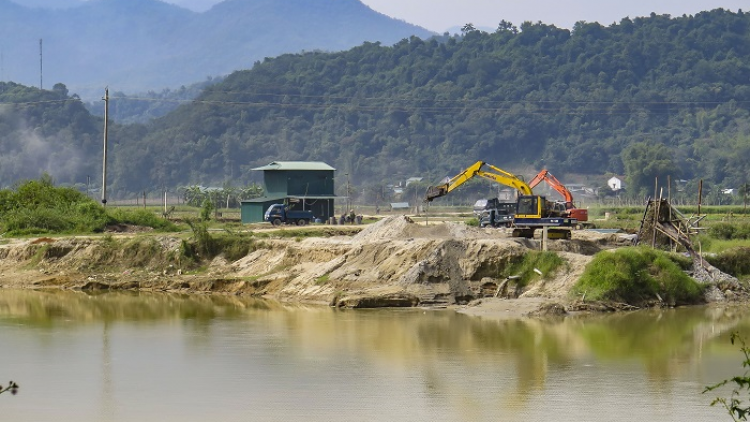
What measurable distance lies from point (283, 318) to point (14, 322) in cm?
724

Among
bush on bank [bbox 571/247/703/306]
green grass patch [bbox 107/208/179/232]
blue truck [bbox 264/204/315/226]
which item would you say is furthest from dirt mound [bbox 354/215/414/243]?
blue truck [bbox 264/204/315/226]

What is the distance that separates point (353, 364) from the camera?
2806cm

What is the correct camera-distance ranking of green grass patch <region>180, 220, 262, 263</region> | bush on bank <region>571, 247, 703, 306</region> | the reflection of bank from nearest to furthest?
the reflection of bank, bush on bank <region>571, 247, 703, 306</region>, green grass patch <region>180, 220, 262, 263</region>

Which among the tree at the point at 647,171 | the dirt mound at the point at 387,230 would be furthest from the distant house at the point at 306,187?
the tree at the point at 647,171

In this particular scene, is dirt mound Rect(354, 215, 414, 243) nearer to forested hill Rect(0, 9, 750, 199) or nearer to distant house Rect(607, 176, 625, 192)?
distant house Rect(607, 176, 625, 192)

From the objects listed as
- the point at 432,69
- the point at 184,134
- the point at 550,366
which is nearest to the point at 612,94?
the point at 432,69

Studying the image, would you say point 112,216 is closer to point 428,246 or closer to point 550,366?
point 428,246

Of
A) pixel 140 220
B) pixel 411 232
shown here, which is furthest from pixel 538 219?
pixel 140 220

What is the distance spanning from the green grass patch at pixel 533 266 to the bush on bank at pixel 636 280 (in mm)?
1338

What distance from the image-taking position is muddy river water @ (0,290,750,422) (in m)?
23.3

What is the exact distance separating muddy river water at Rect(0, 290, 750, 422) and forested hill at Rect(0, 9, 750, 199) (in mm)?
112314

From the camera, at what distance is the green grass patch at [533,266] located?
129 feet

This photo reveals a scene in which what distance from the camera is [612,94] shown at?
559ft

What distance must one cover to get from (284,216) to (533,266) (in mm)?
27096
